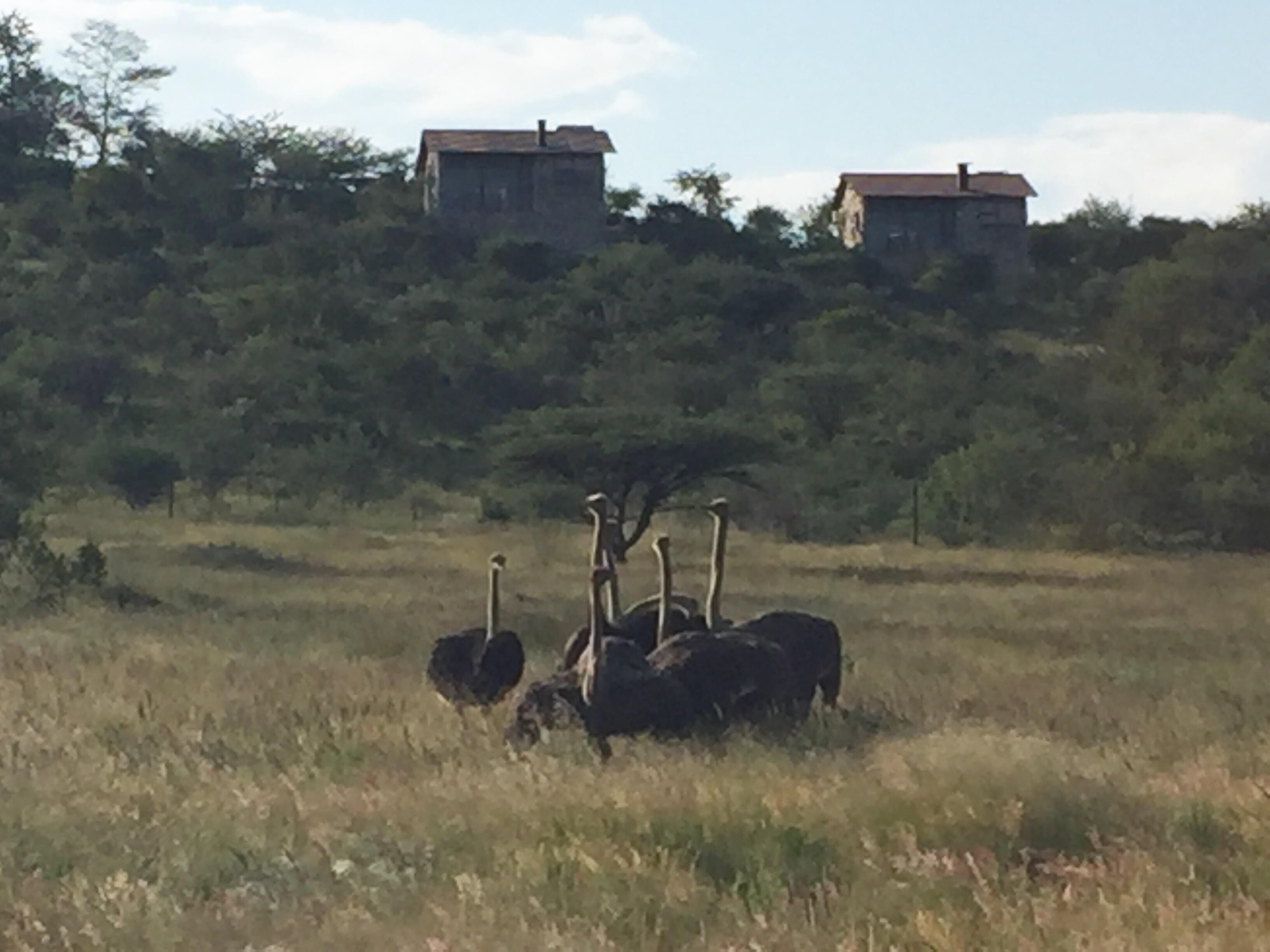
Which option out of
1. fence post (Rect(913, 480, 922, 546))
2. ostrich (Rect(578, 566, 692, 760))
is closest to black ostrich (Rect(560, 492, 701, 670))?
ostrich (Rect(578, 566, 692, 760))

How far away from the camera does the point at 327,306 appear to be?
54875 mm

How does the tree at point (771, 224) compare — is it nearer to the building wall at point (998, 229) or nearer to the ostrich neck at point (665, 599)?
the building wall at point (998, 229)

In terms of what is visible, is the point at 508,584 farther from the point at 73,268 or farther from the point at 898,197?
the point at 898,197

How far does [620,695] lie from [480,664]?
209 centimetres

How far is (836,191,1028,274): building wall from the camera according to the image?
72.2 meters

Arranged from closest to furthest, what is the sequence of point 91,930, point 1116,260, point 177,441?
1. point 91,930
2. point 177,441
3. point 1116,260

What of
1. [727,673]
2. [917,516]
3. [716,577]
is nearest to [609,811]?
[727,673]

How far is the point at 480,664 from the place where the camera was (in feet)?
36.5

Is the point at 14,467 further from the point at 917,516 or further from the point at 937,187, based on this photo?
the point at 937,187

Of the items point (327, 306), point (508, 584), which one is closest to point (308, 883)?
point (508, 584)

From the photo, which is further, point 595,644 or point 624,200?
point 624,200

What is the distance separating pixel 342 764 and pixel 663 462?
20.7 meters

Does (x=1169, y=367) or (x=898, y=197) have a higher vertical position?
(x=898, y=197)

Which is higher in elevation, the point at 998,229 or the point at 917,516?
the point at 998,229
